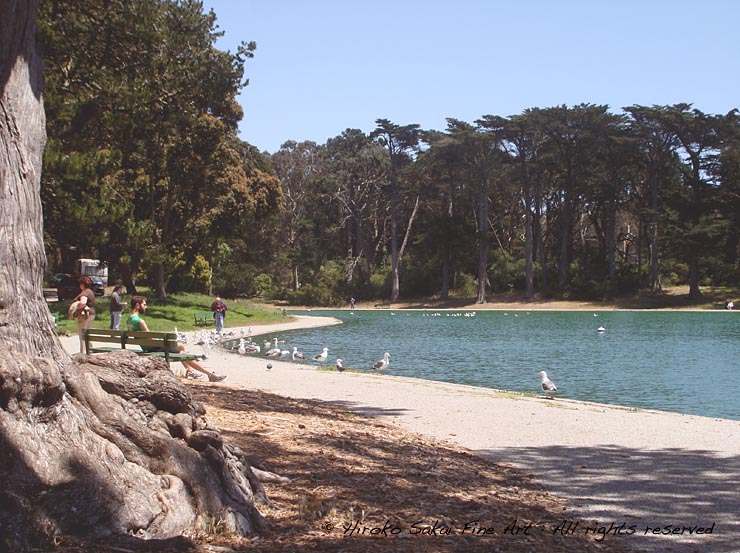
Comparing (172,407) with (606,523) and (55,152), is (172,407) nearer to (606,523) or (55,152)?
(606,523)

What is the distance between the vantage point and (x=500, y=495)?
6.50 m

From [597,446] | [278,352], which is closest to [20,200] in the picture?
[597,446]

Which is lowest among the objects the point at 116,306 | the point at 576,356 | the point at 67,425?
the point at 576,356

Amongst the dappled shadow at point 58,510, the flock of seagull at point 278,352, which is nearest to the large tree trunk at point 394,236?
the flock of seagull at point 278,352

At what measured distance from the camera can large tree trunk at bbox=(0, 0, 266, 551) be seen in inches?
165

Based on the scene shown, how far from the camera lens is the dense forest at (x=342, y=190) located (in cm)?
2539

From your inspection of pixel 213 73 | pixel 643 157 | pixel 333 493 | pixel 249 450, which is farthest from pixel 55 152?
pixel 643 157

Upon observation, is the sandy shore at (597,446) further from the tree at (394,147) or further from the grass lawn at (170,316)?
the tree at (394,147)

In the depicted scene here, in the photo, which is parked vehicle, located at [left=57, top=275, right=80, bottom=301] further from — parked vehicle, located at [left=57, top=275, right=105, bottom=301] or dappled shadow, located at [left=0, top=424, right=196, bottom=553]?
dappled shadow, located at [left=0, top=424, right=196, bottom=553]

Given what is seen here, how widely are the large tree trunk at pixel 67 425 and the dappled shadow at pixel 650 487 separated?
9.51 feet

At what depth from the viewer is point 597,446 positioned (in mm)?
9031

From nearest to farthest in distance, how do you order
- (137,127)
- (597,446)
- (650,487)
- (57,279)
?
(650,487) < (597,446) < (137,127) < (57,279)

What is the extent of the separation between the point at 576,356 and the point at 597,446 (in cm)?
1605

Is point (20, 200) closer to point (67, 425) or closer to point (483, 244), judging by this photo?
point (67, 425)
